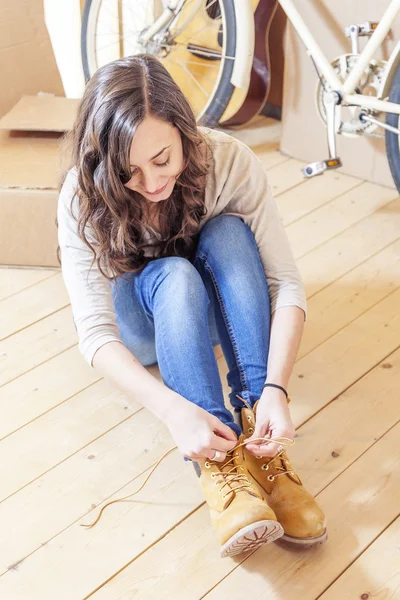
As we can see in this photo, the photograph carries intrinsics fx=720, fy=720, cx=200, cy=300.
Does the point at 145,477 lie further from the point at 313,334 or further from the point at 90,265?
the point at 313,334

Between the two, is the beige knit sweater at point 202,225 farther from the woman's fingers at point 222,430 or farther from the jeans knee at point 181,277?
the woman's fingers at point 222,430

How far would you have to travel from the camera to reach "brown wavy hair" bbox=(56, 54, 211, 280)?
1069 millimetres

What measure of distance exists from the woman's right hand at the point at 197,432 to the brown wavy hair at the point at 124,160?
0.97 ft

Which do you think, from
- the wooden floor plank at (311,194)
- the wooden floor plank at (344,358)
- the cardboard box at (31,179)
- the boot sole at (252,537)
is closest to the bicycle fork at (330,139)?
the wooden floor plank at (311,194)

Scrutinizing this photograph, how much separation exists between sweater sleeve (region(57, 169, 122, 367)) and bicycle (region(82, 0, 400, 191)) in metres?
0.66

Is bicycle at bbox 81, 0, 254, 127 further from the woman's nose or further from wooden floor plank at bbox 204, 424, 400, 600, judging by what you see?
wooden floor plank at bbox 204, 424, 400, 600

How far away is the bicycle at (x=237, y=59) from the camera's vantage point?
6.31ft

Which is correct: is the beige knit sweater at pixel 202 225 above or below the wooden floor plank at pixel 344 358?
above

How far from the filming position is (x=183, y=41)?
2.32 m

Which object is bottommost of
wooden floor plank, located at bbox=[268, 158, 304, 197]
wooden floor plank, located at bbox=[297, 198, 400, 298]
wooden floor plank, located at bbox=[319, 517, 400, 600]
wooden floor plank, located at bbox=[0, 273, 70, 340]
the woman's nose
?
wooden floor plank, located at bbox=[319, 517, 400, 600]

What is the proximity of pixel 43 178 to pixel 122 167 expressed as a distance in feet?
2.37

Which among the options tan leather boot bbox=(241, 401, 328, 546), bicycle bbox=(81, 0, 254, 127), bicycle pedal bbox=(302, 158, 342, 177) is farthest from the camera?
bicycle bbox=(81, 0, 254, 127)

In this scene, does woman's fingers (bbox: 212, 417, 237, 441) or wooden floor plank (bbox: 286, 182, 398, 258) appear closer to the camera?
woman's fingers (bbox: 212, 417, 237, 441)

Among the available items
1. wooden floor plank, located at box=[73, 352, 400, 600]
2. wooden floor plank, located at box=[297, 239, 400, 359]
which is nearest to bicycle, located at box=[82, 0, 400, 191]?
wooden floor plank, located at box=[297, 239, 400, 359]
